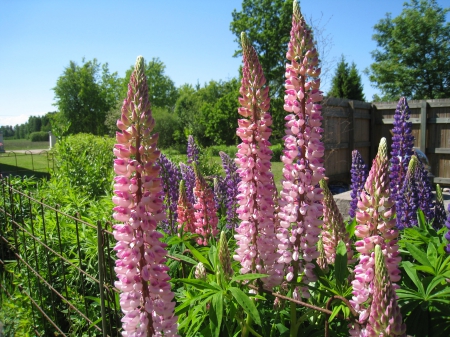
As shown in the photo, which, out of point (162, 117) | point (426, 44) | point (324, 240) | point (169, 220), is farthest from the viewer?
point (162, 117)

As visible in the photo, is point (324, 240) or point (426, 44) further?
point (426, 44)

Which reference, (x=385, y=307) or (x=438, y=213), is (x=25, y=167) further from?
(x=385, y=307)

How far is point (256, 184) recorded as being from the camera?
5.50 feet

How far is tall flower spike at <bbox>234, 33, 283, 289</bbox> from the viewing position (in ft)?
5.45

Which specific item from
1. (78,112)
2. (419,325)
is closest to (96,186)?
(419,325)

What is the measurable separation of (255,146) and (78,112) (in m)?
41.4

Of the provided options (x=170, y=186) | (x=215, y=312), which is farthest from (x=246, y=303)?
(x=170, y=186)

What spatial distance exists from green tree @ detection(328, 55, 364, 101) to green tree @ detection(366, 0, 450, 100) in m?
2.70

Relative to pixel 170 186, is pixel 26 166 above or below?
below

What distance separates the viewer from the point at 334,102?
10.3 m

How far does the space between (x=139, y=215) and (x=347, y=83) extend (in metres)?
27.9

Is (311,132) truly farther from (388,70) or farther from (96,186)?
(388,70)

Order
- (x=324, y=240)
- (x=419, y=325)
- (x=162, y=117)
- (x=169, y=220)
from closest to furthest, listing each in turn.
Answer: (x=419, y=325)
(x=324, y=240)
(x=169, y=220)
(x=162, y=117)

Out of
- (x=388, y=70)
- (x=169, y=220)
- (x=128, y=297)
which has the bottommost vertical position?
(x=169, y=220)
